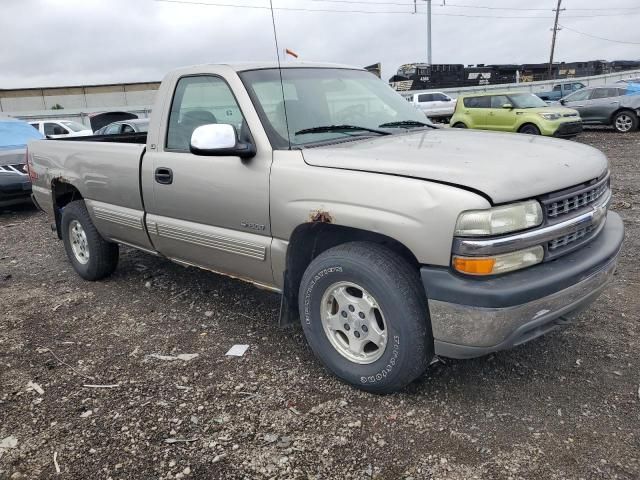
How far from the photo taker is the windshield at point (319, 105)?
338 centimetres

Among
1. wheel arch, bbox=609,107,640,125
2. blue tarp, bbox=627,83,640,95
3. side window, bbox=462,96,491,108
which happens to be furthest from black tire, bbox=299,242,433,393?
blue tarp, bbox=627,83,640,95

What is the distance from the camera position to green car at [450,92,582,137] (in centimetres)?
1505

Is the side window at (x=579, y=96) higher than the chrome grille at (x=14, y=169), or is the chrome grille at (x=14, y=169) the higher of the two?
the chrome grille at (x=14, y=169)

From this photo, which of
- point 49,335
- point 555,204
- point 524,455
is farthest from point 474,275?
point 49,335

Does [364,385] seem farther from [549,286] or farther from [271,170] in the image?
[271,170]

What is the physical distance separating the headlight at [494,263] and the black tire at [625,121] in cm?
1705

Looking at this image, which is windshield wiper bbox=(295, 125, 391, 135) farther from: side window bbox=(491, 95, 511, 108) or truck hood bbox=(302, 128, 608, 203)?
side window bbox=(491, 95, 511, 108)

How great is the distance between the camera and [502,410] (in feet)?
9.45

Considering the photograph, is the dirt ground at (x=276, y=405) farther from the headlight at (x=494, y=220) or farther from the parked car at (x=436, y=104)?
the parked car at (x=436, y=104)

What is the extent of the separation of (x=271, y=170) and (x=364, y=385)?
1.32 meters

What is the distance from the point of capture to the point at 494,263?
2.49m

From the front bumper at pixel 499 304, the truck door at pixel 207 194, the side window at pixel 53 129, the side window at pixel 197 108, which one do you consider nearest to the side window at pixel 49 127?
the side window at pixel 53 129

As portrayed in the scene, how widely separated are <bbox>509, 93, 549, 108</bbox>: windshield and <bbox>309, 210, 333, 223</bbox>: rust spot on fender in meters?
14.6

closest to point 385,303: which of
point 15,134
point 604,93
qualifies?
point 15,134
